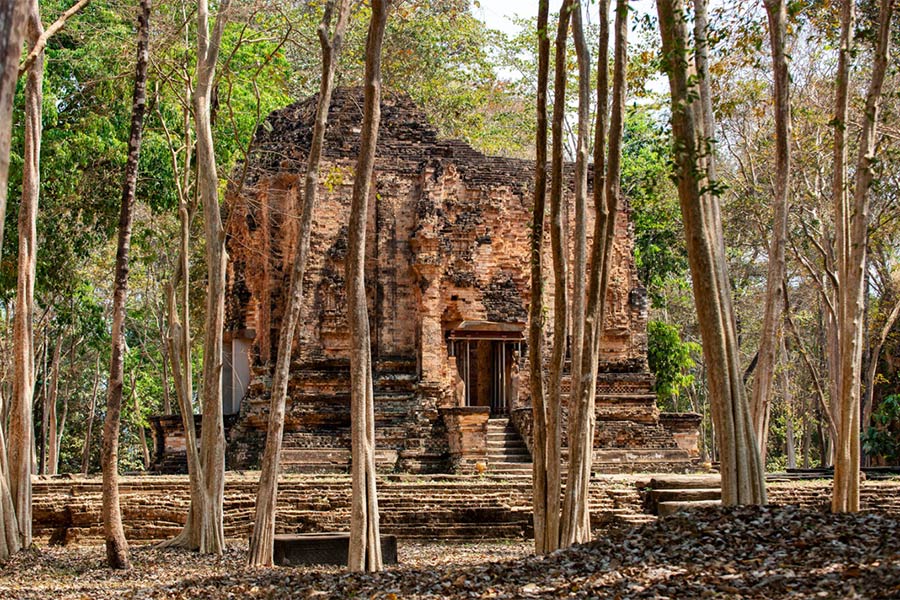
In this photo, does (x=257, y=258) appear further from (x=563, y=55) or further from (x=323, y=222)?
(x=563, y=55)

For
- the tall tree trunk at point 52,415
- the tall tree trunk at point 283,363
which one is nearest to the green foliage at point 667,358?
the tall tree trunk at point 52,415

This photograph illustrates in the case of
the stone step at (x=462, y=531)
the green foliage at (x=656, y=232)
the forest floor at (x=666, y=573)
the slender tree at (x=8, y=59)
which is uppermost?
the green foliage at (x=656, y=232)

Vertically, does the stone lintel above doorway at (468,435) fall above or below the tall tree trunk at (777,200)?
below

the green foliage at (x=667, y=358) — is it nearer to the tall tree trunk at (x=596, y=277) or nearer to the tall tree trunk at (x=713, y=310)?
the tall tree trunk at (x=596, y=277)

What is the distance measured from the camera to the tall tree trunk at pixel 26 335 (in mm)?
13859

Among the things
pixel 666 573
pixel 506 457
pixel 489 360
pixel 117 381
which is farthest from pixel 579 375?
pixel 489 360

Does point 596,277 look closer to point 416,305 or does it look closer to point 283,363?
point 283,363

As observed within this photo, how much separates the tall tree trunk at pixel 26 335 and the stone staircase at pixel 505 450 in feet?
32.9

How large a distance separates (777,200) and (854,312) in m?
1.77

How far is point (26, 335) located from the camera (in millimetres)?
14195

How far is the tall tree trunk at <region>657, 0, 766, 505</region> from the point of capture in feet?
33.6

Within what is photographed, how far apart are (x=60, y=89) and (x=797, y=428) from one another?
1136 inches

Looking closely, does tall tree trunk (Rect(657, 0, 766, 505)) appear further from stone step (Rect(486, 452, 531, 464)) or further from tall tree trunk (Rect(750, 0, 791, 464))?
stone step (Rect(486, 452, 531, 464))

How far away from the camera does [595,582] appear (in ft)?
28.0
